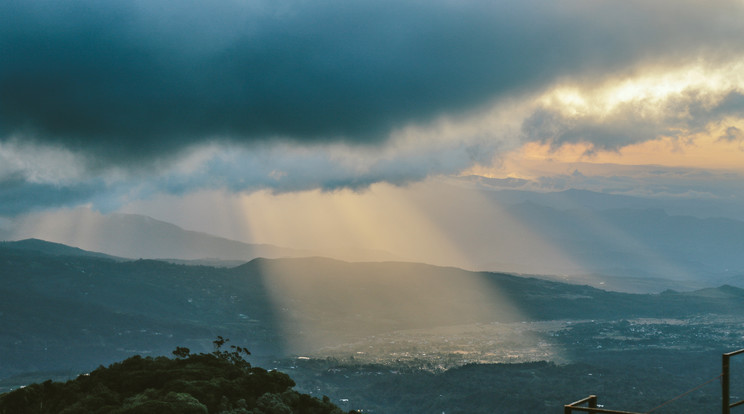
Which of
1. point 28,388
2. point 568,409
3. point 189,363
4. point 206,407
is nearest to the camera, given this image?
point 568,409

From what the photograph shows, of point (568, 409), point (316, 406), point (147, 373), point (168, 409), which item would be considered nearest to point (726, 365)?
point (568, 409)

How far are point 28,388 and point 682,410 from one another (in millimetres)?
195681

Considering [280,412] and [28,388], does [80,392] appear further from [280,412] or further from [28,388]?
[280,412]

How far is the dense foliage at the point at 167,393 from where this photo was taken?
59219 mm

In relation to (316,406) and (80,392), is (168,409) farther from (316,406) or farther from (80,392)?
(316,406)

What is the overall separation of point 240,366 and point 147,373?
15.3 m

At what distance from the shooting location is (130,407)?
5659cm

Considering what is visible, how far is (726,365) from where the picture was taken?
957 inches

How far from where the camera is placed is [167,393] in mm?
62406

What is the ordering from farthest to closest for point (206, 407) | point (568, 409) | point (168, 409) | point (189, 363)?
point (189, 363)
point (206, 407)
point (168, 409)
point (568, 409)

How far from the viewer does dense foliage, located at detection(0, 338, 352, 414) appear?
2331 inches

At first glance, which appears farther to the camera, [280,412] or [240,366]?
[240,366]

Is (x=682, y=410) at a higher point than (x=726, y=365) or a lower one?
lower

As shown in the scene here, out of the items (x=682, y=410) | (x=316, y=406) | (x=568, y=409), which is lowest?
(x=682, y=410)
